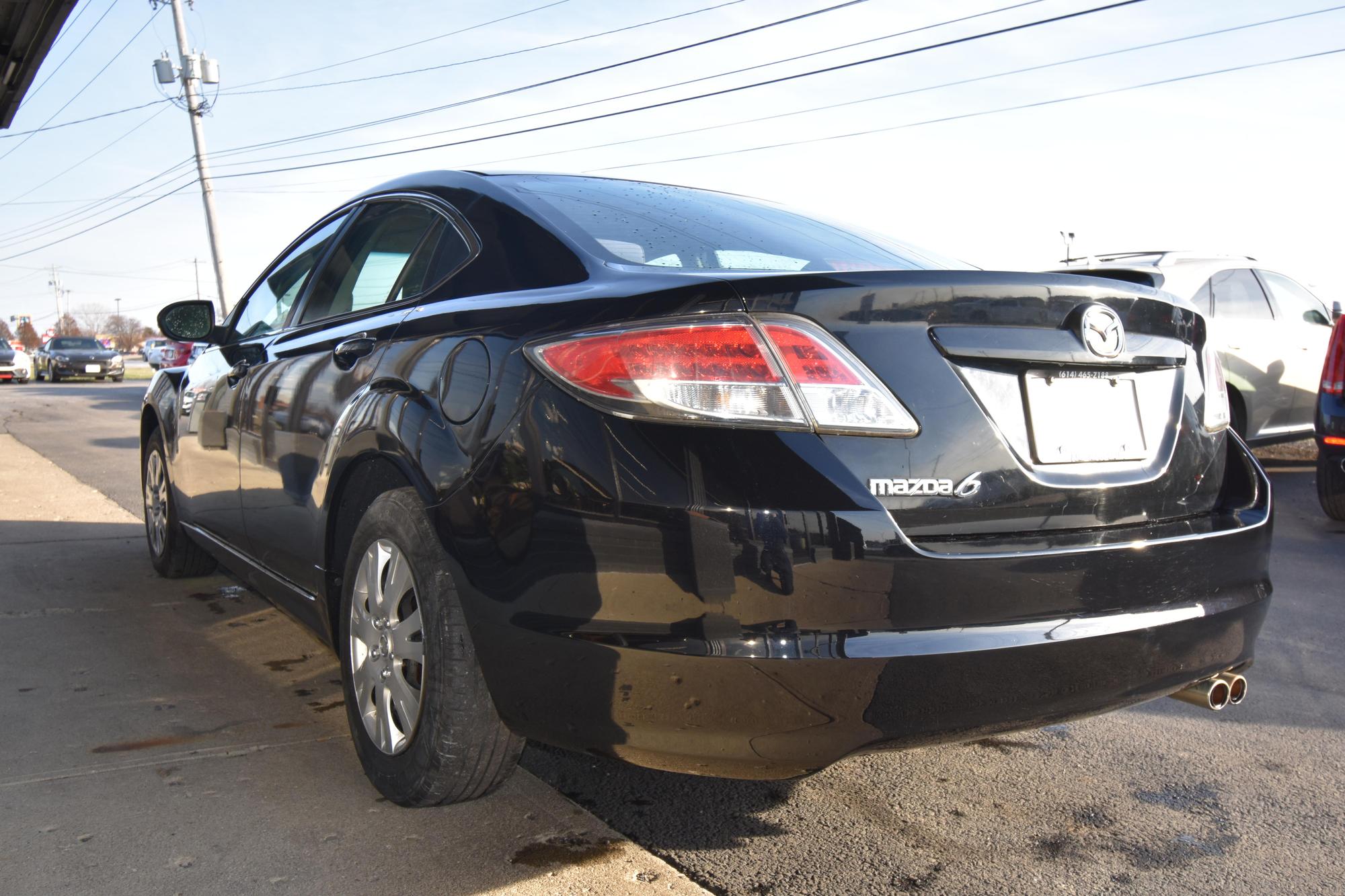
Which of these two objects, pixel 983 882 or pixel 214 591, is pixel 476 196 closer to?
pixel 983 882

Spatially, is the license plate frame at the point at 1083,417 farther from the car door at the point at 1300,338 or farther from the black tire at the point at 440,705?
the car door at the point at 1300,338

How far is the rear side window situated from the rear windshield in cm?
596

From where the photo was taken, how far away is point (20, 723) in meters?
3.23

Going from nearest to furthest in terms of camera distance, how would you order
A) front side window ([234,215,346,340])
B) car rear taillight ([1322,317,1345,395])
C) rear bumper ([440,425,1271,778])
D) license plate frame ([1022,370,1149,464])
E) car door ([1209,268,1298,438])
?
rear bumper ([440,425,1271,778]) → license plate frame ([1022,370,1149,464]) → front side window ([234,215,346,340]) → car rear taillight ([1322,317,1345,395]) → car door ([1209,268,1298,438])

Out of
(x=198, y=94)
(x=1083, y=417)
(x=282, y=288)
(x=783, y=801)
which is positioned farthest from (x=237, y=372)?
(x=198, y=94)

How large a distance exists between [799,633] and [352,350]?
5.09 feet

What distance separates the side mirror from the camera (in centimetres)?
445

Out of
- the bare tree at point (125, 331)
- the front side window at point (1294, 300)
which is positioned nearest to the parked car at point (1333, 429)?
the front side window at point (1294, 300)

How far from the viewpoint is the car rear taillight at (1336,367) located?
6399 mm

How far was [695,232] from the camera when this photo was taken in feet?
9.36

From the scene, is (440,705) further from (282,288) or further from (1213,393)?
(282,288)

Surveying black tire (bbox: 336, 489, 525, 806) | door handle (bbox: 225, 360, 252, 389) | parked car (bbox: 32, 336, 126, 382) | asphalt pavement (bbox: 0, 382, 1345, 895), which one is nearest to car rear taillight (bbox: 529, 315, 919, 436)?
black tire (bbox: 336, 489, 525, 806)

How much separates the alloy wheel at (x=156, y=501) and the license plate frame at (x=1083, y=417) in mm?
3927

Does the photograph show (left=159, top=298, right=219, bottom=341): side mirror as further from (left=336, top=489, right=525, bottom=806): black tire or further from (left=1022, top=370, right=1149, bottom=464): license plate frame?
(left=1022, top=370, right=1149, bottom=464): license plate frame
